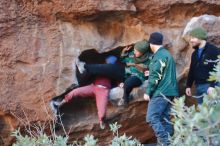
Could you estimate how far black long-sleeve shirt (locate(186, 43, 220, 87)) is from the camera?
4141 mm

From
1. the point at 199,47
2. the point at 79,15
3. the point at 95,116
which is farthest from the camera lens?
the point at 95,116

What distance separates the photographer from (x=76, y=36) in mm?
4578

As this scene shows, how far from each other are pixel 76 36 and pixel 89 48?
183mm

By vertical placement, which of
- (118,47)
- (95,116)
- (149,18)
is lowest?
(95,116)

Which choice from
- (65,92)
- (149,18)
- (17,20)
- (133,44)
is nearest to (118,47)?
(133,44)

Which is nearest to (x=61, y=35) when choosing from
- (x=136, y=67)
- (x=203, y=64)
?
(x=136, y=67)

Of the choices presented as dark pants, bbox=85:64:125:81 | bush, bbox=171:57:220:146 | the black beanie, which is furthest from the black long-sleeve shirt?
bush, bbox=171:57:220:146

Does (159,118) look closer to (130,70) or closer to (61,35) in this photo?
(130,70)

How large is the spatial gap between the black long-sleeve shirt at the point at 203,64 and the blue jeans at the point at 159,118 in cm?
41

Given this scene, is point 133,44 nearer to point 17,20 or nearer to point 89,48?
point 89,48

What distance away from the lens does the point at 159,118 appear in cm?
405

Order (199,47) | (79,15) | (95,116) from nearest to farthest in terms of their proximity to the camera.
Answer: (199,47) → (79,15) → (95,116)

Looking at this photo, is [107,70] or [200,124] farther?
[107,70]

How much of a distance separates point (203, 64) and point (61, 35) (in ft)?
4.75
